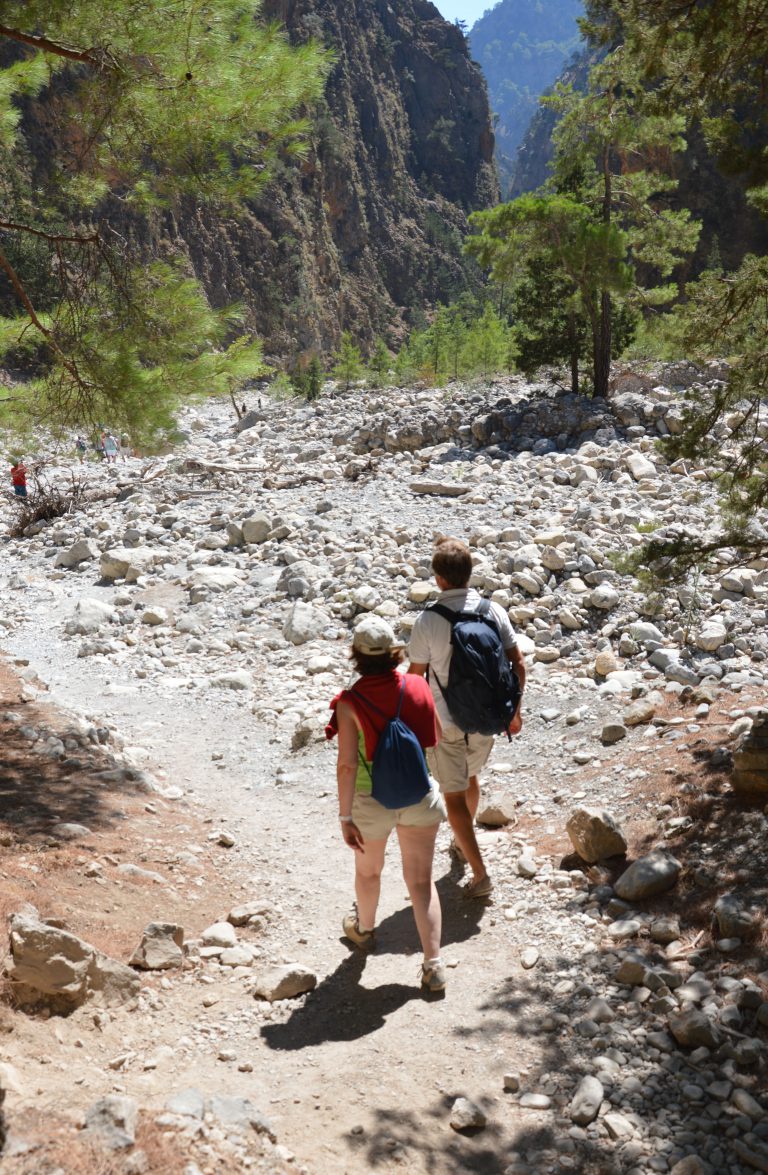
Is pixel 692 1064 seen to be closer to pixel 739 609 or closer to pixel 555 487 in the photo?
pixel 739 609

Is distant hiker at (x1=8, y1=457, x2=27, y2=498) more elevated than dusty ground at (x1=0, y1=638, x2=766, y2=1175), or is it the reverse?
dusty ground at (x1=0, y1=638, x2=766, y2=1175)

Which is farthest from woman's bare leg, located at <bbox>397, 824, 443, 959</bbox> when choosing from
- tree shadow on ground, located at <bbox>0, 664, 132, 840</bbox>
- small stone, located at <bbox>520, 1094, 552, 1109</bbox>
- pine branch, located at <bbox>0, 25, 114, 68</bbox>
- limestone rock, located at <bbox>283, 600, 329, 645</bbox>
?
limestone rock, located at <bbox>283, 600, 329, 645</bbox>

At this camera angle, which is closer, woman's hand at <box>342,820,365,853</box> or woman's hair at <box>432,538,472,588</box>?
woman's hand at <box>342,820,365,853</box>

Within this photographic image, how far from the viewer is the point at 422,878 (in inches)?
124

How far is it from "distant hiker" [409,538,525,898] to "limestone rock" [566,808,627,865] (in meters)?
0.49

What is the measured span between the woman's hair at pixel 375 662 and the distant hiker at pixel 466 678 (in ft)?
1.57

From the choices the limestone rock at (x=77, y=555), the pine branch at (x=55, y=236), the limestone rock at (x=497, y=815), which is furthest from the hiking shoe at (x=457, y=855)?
the limestone rock at (x=77, y=555)

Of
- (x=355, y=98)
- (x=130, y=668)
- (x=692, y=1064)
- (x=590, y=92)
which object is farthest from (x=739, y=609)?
(x=355, y=98)

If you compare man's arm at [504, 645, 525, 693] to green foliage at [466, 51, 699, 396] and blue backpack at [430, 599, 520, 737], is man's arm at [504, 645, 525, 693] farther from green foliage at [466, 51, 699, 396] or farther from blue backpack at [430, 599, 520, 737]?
green foliage at [466, 51, 699, 396]

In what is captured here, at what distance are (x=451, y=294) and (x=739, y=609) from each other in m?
74.5

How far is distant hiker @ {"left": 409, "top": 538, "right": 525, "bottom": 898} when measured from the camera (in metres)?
3.57

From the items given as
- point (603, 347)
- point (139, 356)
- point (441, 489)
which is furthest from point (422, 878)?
point (603, 347)

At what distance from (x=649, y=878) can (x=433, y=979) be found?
102 centimetres

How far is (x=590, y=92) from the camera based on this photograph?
46.9 ft
